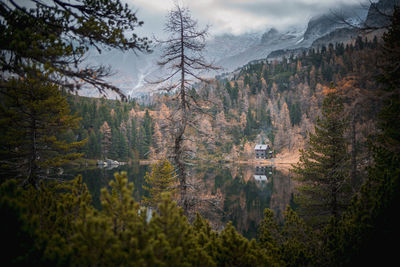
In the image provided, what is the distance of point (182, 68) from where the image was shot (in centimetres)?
1101

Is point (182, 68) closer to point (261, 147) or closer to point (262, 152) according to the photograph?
point (262, 152)

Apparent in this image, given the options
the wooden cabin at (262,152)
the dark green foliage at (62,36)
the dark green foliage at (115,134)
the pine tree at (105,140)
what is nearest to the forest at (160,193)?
the dark green foliage at (62,36)

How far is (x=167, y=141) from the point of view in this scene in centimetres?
1131

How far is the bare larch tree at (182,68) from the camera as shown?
10.6m

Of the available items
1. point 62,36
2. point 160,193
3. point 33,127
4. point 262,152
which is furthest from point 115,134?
point 160,193

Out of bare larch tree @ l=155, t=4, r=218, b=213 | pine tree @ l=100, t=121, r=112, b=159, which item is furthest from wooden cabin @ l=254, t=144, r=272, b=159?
bare larch tree @ l=155, t=4, r=218, b=213

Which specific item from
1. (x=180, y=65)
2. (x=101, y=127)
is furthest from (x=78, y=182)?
(x=101, y=127)

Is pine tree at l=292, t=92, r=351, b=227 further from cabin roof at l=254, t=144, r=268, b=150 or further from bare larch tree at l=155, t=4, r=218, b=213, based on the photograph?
cabin roof at l=254, t=144, r=268, b=150

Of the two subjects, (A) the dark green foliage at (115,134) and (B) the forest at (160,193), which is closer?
(B) the forest at (160,193)

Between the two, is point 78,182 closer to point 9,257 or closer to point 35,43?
point 9,257

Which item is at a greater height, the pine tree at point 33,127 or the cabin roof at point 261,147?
the pine tree at point 33,127

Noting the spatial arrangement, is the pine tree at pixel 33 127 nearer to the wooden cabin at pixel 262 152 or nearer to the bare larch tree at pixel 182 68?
the bare larch tree at pixel 182 68

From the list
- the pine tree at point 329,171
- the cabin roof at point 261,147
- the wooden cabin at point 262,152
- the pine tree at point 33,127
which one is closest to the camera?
the pine tree at point 329,171

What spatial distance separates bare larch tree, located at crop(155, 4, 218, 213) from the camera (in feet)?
34.7
